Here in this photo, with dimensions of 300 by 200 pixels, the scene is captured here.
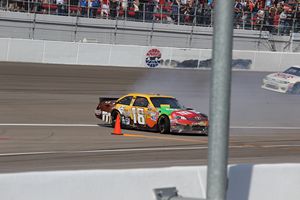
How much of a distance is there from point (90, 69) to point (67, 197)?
2461 centimetres

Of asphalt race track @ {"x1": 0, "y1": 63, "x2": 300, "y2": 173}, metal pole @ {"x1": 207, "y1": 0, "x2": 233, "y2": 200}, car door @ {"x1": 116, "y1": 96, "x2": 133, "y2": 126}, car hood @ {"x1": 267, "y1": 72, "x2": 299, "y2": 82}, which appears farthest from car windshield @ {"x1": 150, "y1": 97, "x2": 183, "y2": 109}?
metal pole @ {"x1": 207, "y1": 0, "x2": 233, "y2": 200}

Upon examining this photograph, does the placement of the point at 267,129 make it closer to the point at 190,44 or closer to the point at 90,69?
the point at 90,69

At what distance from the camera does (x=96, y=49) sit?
31188 mm

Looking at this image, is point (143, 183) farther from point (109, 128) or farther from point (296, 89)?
point (296, 89)

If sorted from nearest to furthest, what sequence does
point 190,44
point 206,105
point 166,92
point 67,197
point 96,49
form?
point 67,197, point 206,105, point 166,92, point 96,49, point 190,44

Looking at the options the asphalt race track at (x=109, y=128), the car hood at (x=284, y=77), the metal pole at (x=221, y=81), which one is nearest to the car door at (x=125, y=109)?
the asphalt race track at (x=109, y=128)

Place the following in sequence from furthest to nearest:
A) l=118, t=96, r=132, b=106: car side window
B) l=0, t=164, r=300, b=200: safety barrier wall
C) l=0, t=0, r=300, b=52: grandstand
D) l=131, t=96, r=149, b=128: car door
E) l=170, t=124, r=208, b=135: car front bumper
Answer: l=0, t=0, r=300, b=52: grandstand
l=118, t=96, r=132, b=106: car side window
l=131, t=96, r=149, b=128: car door
l=170, t=124, r=208, b=135: car front bumper
l=0, t=164, r=300, b=200: safety barrier wall

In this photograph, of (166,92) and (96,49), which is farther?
(96,49)

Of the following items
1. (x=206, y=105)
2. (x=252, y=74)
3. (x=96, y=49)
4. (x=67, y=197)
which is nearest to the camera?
(x=67, y=197)

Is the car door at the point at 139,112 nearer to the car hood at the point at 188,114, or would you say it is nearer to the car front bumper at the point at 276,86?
the car hood at the point at 188,114

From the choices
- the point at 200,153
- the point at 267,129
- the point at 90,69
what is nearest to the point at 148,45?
the point at 90,69

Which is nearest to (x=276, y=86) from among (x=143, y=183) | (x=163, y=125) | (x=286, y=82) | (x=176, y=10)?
(x=286, y=82)

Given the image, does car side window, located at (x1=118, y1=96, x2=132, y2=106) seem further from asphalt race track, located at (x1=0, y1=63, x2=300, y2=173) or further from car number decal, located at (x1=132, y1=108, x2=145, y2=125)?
asphalt race track, located at (x1=0, y1=63, x2=300, y2=173)

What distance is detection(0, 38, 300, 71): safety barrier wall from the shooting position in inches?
1163
